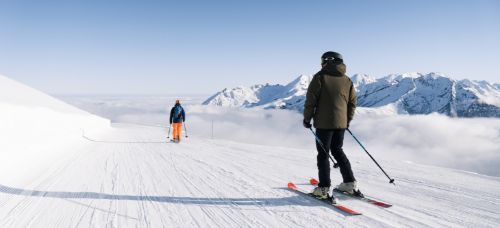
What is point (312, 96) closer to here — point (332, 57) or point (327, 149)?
point (332, 57)

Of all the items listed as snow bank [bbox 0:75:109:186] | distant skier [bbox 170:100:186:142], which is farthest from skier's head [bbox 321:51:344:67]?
distant skier [bbox 170:100:186:142]

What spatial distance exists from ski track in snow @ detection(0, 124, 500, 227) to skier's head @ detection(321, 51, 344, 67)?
2.17m

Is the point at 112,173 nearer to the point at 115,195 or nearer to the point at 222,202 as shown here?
the point at 115,195

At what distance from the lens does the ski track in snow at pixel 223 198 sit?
173 inches

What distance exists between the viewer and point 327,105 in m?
5.21

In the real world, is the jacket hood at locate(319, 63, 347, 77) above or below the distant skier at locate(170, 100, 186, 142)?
above

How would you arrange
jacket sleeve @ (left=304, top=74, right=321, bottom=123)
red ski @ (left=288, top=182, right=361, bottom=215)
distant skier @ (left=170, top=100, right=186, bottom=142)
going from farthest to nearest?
distant skier @ (left=170, top=100, right=186, bottom=142) → jacket sleeve @ (left=304, top=74, right=321, bottom=123) → red ski @ (left=288, top=182, right=361, bottom=215)

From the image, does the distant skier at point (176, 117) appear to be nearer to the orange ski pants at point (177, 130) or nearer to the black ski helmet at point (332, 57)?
the orange ski pants at point (177, 130)

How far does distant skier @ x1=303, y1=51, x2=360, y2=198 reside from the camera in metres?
5.17

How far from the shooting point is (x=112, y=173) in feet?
25.5

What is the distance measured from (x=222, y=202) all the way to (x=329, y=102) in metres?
2.29

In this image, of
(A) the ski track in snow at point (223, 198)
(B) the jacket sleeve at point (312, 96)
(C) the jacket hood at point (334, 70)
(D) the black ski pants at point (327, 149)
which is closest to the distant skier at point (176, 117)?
(A) the ski track in snow at point (223, 198)

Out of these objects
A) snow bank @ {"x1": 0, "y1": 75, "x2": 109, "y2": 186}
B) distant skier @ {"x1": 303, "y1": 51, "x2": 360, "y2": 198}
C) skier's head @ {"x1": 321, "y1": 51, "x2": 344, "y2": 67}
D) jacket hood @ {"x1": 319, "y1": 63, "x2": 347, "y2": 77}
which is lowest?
snow bank @ {"x1": 0, "y1": 75, "x2": 109, "y2": 186}

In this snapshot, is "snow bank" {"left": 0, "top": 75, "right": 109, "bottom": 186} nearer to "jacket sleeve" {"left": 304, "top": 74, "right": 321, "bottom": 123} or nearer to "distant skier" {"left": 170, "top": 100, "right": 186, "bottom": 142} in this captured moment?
"distant skier" {"left": 170, "top": 100, "right": 186, "bottom": 142}
